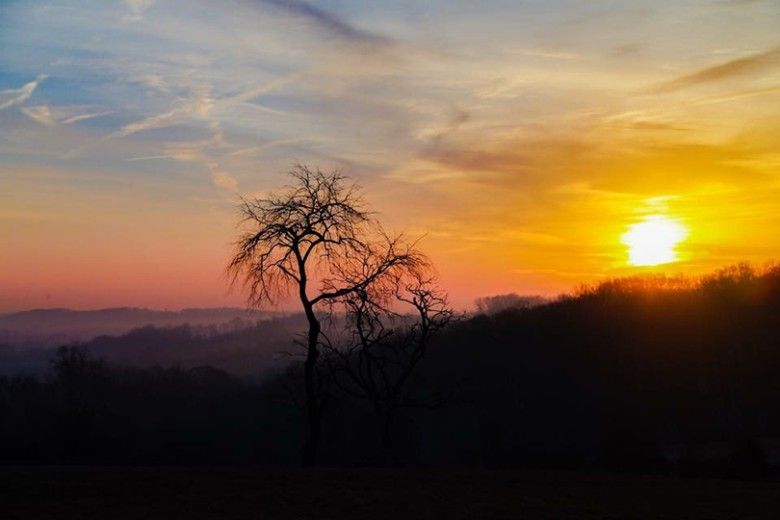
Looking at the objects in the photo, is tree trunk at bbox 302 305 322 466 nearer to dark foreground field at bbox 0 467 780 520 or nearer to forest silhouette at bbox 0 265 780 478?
dark foreground field at bbox 0 467 780 520

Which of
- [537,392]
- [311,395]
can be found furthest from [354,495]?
[537,392]

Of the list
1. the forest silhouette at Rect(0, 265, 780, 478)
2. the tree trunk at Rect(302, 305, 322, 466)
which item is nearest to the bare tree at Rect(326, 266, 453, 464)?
the tree trunk at Rect(302, 305, 322, 466)

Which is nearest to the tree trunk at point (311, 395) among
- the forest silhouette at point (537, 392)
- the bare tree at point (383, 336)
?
the bare tree at point (383, 336)

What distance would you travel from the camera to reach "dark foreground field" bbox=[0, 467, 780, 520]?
537 inches

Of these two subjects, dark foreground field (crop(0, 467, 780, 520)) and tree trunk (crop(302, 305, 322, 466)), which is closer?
dark foreground field (crop(0, 467, 780, 520))

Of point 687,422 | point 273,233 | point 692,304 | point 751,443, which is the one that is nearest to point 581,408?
point 687,422

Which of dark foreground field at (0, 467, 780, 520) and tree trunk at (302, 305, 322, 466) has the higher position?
tree trunk at (302, 305, 322, 466)

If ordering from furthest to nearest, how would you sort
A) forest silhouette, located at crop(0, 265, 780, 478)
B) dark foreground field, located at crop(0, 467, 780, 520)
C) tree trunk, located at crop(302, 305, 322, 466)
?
1. forest silhouette, located at crop(0, 265, 780, 478)
2. tree trunk, located at crop(302, 305, 322, 466)
3. dark foreground field, located at crop(0, 467, 780, 520)

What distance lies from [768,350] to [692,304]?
1317cm

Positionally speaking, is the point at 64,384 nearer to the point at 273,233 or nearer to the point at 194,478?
the point at 273,233

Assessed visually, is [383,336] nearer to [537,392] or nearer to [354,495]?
[354,495]

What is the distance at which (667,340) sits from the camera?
250 feet

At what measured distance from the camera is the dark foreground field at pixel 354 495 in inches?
537

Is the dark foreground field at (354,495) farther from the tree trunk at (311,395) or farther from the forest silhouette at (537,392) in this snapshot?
the forest silhouette at (537,392)
